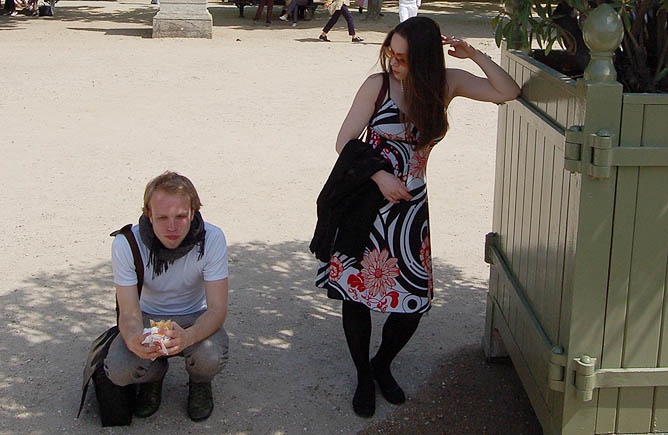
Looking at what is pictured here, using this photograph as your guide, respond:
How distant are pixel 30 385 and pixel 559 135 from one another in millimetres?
2606

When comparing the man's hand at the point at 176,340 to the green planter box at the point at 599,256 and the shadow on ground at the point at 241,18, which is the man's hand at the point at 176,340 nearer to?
the green planter box at the point at 599,256

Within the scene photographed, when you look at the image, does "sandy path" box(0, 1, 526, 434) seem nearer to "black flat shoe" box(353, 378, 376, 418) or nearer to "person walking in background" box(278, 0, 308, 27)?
"black flat shoe" box(353, 378, 376, 418)

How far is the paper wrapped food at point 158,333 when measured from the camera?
3631 mm

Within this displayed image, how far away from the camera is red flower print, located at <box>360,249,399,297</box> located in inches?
150

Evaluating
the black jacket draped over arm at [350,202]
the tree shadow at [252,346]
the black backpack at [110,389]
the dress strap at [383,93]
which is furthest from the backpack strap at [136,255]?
the dress strap at [383,93]

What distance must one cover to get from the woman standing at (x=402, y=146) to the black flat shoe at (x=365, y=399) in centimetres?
2

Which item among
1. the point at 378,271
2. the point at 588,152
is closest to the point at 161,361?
the point at 378,271

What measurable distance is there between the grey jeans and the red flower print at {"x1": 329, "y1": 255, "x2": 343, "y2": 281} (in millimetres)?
532

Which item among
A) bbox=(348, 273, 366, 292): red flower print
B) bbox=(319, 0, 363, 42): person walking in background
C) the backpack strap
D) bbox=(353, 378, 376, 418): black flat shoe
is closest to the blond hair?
the backpack strap

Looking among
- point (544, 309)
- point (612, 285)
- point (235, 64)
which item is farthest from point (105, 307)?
point (235, 64)

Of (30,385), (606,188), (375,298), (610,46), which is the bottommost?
(30,385)

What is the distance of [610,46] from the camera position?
9.27ft

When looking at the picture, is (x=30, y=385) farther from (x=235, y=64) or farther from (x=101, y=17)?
(x=101, y=17)

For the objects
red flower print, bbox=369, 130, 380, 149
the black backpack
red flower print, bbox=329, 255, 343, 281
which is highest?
red flower print, bbox=369, 130, 380, 149
